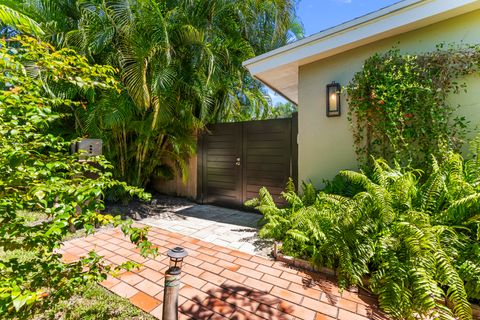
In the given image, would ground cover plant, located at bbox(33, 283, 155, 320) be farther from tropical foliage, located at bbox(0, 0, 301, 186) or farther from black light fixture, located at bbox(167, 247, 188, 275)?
tropical foliage, located at bbox(0, 0, 301, 186)

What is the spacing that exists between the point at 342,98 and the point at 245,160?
2.44m

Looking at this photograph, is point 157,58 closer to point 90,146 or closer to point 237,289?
point 90,146

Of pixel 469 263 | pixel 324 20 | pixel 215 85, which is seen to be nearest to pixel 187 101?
pixel 215 85

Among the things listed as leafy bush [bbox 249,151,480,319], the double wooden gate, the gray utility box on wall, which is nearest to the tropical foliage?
the double wooden gate

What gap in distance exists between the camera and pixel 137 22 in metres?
4.29

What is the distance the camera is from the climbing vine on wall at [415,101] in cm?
312

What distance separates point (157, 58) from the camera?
173 inches

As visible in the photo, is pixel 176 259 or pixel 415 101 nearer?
pixel 176 259

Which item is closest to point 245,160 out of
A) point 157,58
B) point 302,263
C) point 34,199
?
point 157,58

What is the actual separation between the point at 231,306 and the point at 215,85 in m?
4.25

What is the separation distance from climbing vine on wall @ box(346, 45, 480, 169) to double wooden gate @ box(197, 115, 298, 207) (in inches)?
60.0

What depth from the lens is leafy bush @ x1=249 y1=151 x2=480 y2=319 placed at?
6.45 feet

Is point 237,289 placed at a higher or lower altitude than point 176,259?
lower

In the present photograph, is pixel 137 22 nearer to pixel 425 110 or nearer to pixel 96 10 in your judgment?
pixel 96 10
